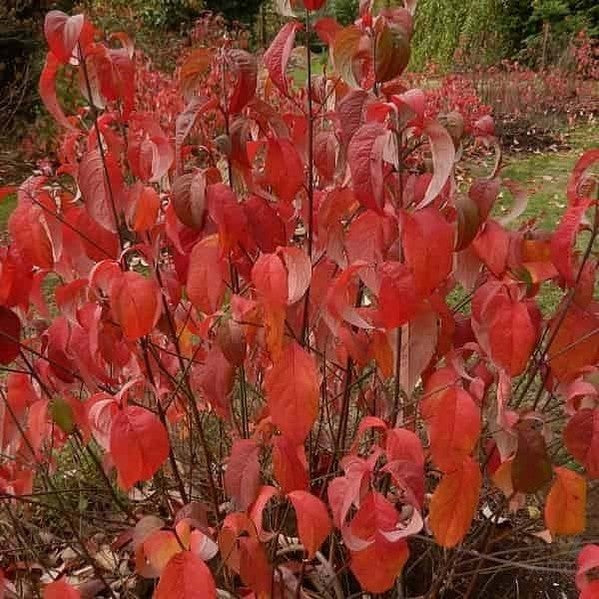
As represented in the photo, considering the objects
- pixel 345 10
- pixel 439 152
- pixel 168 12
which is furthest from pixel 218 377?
pixel 345 10

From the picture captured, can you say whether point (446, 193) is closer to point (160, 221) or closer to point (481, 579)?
point (160, 221)

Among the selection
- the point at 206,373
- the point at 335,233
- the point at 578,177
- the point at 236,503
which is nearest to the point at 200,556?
the point at 236,503

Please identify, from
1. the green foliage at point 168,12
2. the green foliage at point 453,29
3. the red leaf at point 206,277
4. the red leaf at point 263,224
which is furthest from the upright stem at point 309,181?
the green foliage at point 168,12

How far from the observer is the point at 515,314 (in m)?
1.09

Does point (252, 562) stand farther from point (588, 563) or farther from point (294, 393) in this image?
point (588, 563)

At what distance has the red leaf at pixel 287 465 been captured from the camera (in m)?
1.18

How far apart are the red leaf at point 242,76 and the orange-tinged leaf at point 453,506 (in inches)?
22.7

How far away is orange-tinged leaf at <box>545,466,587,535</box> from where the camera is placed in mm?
1160

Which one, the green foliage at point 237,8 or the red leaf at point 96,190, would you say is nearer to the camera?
the red leaf at point 96,190

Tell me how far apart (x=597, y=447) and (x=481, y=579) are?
35.7 inches

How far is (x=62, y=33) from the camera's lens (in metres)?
1.12

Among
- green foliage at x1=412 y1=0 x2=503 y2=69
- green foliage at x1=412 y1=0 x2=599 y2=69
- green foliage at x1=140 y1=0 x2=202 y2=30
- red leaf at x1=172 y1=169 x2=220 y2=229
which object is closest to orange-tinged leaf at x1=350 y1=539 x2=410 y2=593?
red leaf at x1=172 y1=169 x2=220 y2=229

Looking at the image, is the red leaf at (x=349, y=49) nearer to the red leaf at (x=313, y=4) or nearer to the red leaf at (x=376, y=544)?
the red leaf at (x=313, y=4)

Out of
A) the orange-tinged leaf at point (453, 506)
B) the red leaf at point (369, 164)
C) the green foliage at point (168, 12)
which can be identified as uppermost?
the red leaf at point (369, 164)
